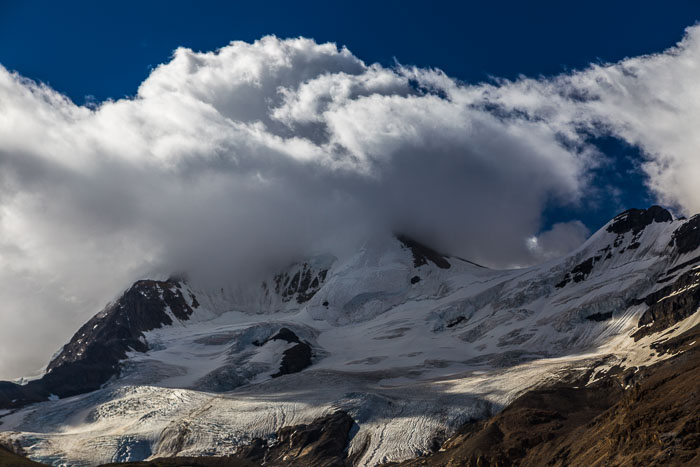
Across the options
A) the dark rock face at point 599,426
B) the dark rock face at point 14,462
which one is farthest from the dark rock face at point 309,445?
the dark rock face at point 14,462

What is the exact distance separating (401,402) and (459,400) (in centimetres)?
1297

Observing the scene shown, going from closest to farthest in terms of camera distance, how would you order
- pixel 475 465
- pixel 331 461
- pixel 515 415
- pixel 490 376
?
1. pixel 475 465
2. pixel 515 415
3. pixel 331 461
4. pixel 490 376

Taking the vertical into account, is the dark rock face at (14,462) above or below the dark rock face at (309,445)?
above

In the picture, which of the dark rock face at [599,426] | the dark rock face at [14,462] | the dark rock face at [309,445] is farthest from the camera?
the dark rock face at [309,445]

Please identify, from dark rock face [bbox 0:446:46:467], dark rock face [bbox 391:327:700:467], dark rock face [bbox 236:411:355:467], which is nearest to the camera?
dark rock face [bbox 391:327:700:467]

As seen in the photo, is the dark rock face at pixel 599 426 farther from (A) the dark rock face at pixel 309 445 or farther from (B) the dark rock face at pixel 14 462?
(B) the dark rock face at pixel 14 462

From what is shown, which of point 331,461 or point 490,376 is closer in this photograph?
point 331,461

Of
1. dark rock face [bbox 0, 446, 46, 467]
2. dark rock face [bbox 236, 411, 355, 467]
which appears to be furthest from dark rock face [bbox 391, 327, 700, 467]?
dark rock face [bbox 0, 446, 46, 467]

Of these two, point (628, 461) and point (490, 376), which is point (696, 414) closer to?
point (628, 461)

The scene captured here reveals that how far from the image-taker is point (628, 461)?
312 feet

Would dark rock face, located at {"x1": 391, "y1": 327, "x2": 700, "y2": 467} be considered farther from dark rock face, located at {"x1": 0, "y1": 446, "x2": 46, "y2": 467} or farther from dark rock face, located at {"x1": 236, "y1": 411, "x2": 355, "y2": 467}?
dark rock face, located at {"x1": 0, "y1": 446, "x2": 46, "y2": 467}

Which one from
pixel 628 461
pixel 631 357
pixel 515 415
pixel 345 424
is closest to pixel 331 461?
pixel 345 424

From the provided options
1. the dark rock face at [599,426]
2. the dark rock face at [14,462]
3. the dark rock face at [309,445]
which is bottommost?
the dark rock face at [599,426]

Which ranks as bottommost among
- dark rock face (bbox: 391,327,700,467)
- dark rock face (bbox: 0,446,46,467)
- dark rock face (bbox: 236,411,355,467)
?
dark rock face (bbox: 391,327,700,467)
